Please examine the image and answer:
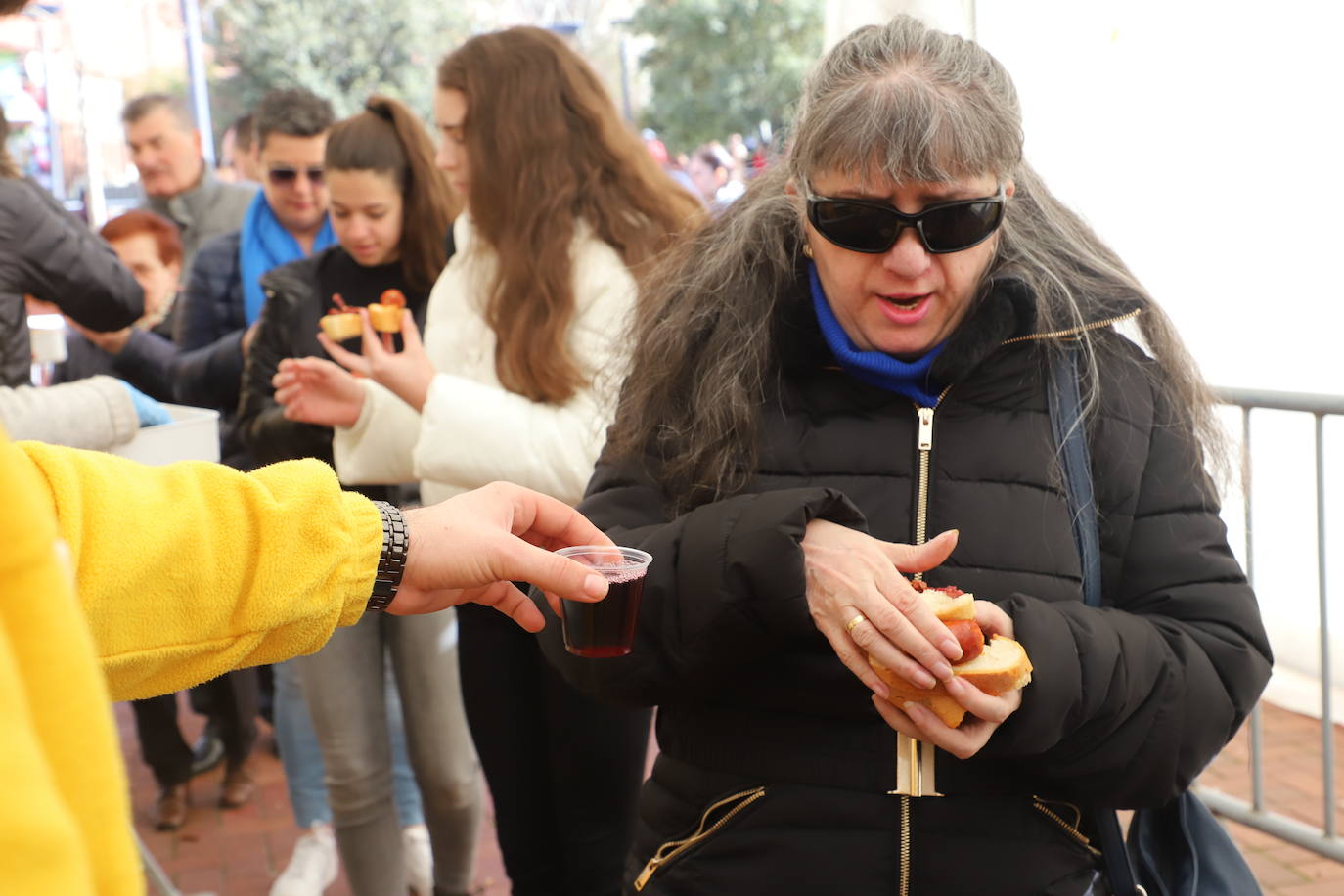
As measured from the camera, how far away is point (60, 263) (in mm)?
3609

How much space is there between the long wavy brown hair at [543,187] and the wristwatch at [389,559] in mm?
1514

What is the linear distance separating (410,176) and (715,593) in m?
2.37

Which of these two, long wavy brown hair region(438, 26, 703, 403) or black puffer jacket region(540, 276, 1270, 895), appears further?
long wavy brown hair region(438, 26, 703, 403)

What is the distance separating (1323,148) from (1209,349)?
77 centimetres

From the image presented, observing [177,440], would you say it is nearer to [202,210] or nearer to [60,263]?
[60,263]

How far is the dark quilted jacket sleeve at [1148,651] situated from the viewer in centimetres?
181

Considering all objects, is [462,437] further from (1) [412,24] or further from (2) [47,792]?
(1) [412,24]

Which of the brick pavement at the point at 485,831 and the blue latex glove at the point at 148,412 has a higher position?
the blue latex glove at the point at 148,412

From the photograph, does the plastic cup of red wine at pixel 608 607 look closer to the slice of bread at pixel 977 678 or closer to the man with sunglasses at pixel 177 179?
the slice of bread at pixel 977 678

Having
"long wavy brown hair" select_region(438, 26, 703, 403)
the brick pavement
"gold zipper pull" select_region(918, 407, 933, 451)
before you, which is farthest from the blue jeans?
"gold zipper pull" select_region(918, 407, 933, 451)

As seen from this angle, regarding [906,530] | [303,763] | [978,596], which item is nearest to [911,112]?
[906,530]

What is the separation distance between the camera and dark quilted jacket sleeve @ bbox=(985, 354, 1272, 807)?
181 centimetres

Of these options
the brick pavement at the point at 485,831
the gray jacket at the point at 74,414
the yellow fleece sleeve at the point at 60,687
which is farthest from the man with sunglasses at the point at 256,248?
the yellow fleece sleeve at the point at 60,687

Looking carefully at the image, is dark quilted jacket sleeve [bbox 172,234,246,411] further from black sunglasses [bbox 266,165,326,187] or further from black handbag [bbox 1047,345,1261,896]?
black handbag [bbox 1047,345,1261,896]
